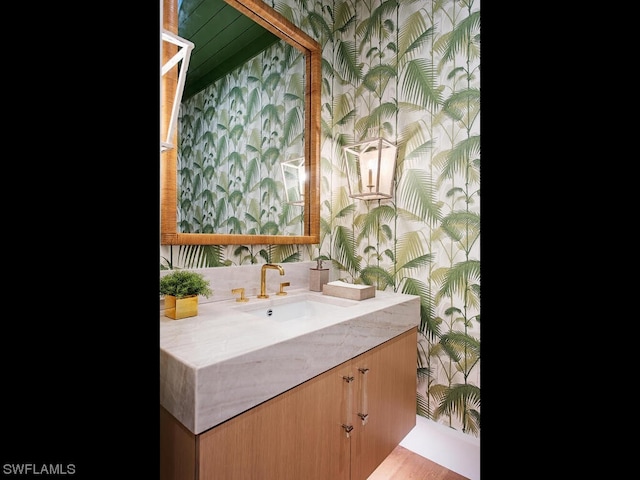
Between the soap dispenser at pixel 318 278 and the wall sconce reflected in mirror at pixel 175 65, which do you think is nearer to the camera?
the wall sconce reflected in mirror at pixel 175 65

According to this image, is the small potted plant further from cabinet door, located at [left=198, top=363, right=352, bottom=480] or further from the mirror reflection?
cabinet door, located at [left=198, top=363, right=352, bottom=480]

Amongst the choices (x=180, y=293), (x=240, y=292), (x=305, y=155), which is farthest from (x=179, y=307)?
(x=305, y=155)

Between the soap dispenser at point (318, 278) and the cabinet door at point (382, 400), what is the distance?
1.47ft

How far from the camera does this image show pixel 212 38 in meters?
1.28

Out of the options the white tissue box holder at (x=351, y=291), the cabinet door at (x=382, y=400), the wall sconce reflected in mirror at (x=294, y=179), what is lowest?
the cabinet door at (x=382, y=400)

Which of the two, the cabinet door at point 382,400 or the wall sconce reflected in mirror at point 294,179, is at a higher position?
the wall sconce reflected in mirror at point 294,179

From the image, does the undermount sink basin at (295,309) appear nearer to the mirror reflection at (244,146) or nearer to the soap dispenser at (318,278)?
the soap dispenser at (318,278)

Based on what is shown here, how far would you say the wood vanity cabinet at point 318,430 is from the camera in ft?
2.41

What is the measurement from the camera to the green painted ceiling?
1217 mm

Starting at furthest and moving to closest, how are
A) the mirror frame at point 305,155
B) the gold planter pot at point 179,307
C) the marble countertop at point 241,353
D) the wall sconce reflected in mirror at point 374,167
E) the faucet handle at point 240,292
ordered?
the wall sconce reflected in mirror at point 374,167
the faucet handle at point 240,292
the mirror frame at point 305,155
the gold planter pot at point 179,307
the marble countertop at point 241,353

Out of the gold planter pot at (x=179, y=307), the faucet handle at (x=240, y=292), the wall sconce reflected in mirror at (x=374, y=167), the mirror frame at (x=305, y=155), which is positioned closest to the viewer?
the gold planter pot at (x=179, y=307)

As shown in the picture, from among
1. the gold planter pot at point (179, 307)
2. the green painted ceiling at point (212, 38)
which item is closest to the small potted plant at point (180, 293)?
the gold planter pot at point (179, 307)
